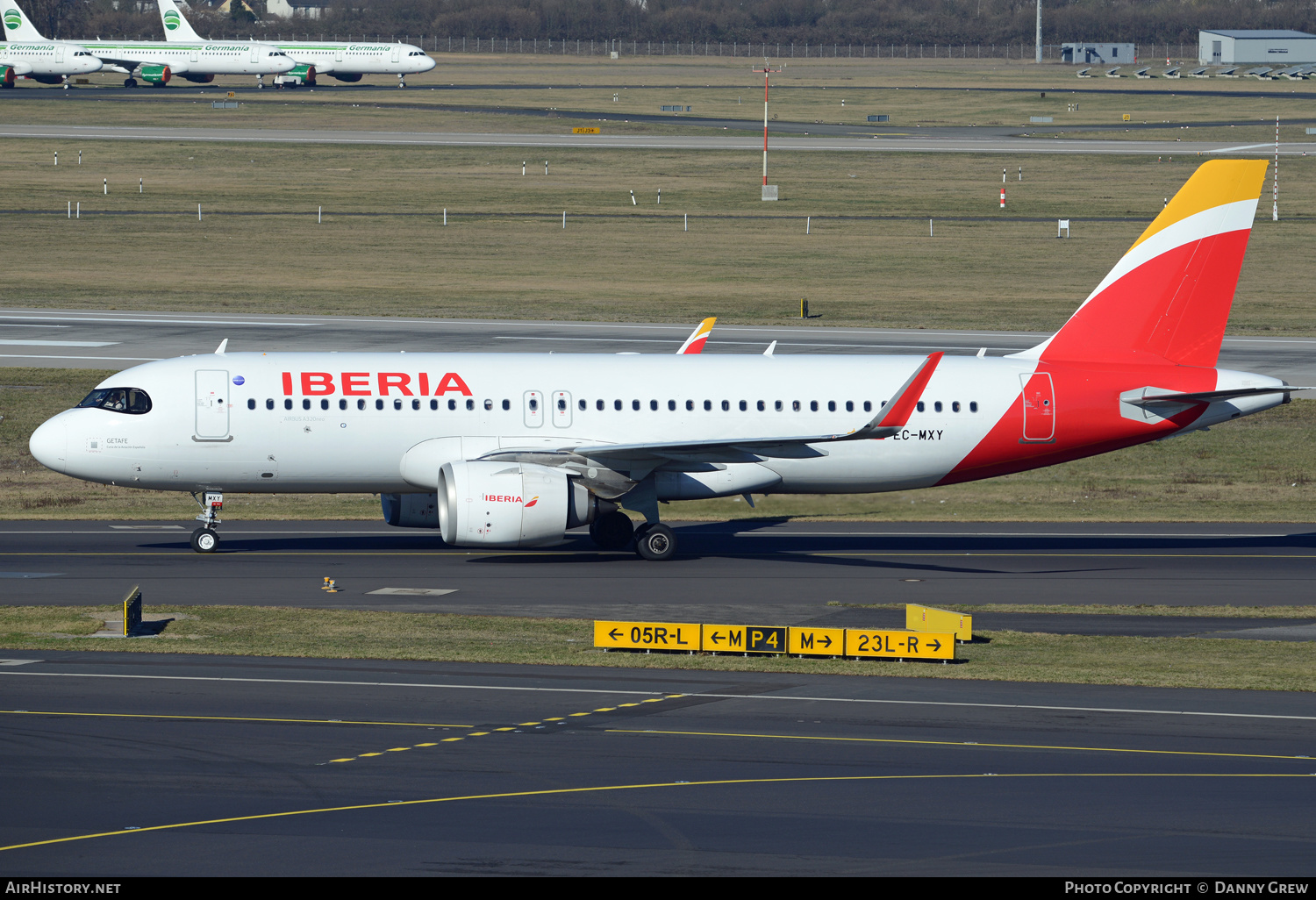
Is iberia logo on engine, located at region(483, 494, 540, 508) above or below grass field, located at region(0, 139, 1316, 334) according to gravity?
below

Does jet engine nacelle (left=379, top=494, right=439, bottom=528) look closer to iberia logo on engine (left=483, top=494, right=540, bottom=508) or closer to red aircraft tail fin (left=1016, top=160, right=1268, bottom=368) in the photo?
iberia logo on engine (left=483, top=494, right=540, bottom=508)

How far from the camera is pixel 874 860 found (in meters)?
16.3

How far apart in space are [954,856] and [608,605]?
15196 mm

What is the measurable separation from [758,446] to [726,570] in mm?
3127

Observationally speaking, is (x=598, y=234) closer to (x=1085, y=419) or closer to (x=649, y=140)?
(x=649, y=140)

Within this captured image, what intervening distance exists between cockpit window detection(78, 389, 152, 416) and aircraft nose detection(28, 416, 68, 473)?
92cm

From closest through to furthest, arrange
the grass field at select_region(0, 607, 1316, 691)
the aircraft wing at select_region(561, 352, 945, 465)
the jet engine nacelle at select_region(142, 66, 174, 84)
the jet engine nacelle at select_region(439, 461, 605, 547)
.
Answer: the grass field at select_region(0, 607, 1316, 691) < the aircraft wing at select_region(561, 352, 945, 465) < the jet engine nacelle at select_region(439, 461, 605, 547) < the jet engine nacelle at select_region(142, 66, 174, 84)

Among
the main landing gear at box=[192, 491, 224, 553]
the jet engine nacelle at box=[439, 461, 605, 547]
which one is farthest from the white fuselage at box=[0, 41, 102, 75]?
the jet engine nacelle at box=[439, 461, 605, 547]

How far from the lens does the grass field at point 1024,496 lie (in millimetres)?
43281

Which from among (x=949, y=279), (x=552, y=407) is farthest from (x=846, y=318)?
(x=552, y=407)

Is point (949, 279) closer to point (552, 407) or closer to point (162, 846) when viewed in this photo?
point (552, 407)

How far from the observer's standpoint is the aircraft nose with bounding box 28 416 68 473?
35.0 m

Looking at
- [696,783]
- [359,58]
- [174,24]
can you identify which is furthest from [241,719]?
[174,24]

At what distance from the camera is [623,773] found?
64.4 feet
